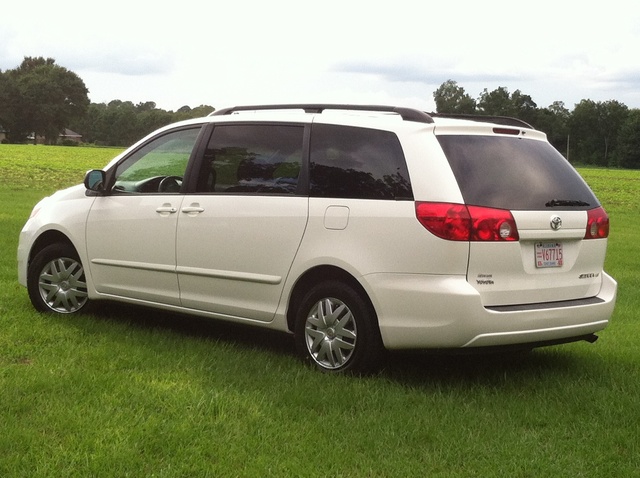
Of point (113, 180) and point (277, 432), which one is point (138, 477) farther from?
point (113, 180)

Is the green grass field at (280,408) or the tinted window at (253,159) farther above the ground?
the tinted window at (253,159)

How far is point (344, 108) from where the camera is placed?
6.62 metres

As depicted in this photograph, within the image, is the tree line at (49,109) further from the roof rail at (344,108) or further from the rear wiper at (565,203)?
the rear wiper at (565,203)

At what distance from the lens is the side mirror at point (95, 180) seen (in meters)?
7.73

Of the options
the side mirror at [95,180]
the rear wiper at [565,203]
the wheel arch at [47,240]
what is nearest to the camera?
the rear wiper at [565,203]

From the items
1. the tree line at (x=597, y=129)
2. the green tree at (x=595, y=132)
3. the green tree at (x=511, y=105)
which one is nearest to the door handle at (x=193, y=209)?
the green tree at (x=511, y=105)

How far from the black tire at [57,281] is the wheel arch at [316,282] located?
→ 2.30m

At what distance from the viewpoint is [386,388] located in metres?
5.91

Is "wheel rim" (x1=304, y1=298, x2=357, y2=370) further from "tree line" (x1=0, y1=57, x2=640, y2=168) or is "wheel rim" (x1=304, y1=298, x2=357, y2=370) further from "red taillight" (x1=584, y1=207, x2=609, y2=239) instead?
"tree line" (x1=0, y1=57, x2=640, y2=168)

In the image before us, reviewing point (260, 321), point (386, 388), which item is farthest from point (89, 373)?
point (386, 388)

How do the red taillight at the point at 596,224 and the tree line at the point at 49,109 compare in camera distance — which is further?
the tree line at the point at 49,109

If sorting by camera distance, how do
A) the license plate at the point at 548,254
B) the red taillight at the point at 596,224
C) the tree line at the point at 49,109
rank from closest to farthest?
the license plate at the point at 548,254, the red taillight at the point at 596,224, the tree line at the point at 49,109

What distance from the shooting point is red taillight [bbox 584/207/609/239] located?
628 cm

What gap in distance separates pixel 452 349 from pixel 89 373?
2.24m
